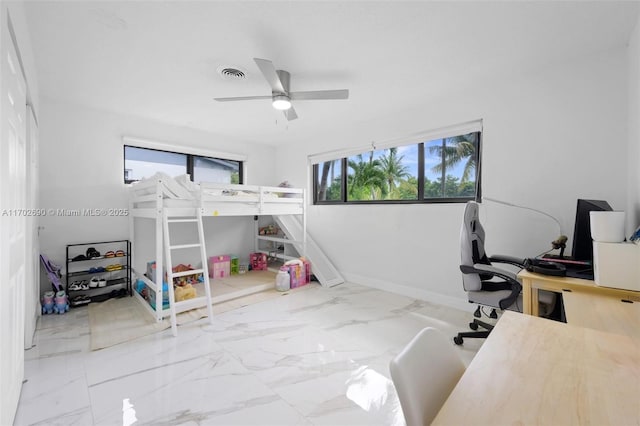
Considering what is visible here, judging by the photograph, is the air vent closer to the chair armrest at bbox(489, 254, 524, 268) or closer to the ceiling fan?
the ceiling fan

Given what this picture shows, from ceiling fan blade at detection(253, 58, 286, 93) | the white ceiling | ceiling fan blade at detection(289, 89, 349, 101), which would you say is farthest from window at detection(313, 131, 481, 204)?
ceiling fan blade at detection(253, 58, 286, 93)

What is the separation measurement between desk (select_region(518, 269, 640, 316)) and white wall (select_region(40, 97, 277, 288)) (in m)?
4.09

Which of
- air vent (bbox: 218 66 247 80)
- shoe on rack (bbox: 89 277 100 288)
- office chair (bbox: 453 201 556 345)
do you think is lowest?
shoe on rack (bbox: 89 277 100 288)

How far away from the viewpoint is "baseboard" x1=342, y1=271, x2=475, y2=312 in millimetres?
2922

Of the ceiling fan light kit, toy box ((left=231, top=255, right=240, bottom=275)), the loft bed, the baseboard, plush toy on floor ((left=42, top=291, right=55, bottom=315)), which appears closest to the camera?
the ceiling fan light kit

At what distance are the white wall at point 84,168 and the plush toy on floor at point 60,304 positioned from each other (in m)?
0.42

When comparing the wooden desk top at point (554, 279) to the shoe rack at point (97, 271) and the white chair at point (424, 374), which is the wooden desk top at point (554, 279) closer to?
the white chair at point (424, 374)

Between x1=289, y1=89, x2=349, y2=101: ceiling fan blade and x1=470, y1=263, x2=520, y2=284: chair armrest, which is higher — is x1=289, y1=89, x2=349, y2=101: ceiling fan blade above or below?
above

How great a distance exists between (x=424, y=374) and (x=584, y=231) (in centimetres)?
191

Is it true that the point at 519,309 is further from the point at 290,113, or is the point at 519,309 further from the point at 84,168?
the point at 84,168

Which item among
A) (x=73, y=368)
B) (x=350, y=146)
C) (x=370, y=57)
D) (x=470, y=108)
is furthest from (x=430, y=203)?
(x=73, y=368)

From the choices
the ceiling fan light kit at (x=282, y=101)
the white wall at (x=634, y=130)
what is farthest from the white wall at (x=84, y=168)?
the white wall at (x=634, y=130)

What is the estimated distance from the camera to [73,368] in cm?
191

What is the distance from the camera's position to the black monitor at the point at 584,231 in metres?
1.88
